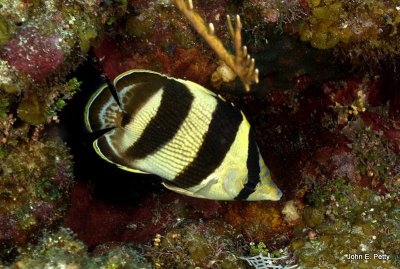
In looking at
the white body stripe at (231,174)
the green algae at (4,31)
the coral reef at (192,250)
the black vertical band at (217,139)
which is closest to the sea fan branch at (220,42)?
the black vertical band at (217,139)

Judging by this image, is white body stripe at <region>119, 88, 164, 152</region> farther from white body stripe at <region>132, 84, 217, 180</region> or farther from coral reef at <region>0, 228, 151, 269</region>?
coral reef at <region>0, 228, 151, 269</region>

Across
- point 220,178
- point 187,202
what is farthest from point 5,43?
point 187,202

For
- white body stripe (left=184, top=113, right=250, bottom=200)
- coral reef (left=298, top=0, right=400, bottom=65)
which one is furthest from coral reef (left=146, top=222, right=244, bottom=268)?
coral reef (left=298, top=0, right=400, bottom=65)

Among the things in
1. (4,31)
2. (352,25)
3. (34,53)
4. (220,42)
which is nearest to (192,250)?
(220,42)

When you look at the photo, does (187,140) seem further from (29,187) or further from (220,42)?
(29,187)

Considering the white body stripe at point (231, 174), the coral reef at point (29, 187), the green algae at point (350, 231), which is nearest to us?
the white body stripe at point (231, 174)

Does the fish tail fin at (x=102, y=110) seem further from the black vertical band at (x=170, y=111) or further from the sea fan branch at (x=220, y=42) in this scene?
the sea fan branch at (x=220, y=42)

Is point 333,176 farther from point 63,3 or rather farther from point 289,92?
point 63,3
